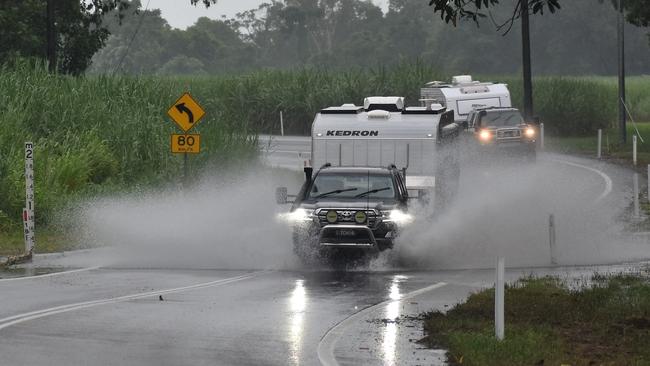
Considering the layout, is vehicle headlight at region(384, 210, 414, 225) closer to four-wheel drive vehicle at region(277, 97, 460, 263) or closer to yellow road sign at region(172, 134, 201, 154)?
four-wheel drive vehicle at region(277, 97, 460, 263)

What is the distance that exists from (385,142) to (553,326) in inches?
444

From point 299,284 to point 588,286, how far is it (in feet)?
13.2

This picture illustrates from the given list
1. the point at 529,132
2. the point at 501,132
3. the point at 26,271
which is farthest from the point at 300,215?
the point at 529,132

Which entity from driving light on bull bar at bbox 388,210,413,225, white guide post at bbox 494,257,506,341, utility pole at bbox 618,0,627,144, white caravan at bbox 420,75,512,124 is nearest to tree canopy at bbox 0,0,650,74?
utility pole at bbox 618,0,627,144

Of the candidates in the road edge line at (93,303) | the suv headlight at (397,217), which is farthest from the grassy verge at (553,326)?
the road edge line at (93,303)

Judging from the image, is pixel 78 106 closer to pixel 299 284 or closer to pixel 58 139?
pixel 58 139

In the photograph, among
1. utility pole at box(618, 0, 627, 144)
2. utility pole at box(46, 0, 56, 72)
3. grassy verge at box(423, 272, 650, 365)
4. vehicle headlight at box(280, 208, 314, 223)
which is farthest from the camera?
utility pole at box(618, 0, 627, 144)

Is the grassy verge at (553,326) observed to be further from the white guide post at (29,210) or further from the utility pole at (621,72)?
the utility pole at (621,72)

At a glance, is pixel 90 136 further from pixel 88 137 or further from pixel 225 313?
pixel 225 313

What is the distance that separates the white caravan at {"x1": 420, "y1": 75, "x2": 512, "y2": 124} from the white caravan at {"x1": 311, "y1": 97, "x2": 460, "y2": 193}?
20.3 metres

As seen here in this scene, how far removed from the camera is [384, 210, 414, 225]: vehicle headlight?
22.1 meters

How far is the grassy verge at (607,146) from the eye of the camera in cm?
5055

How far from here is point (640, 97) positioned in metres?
82.3

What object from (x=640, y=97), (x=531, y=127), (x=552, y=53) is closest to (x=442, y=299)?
(x=531, y=127)
